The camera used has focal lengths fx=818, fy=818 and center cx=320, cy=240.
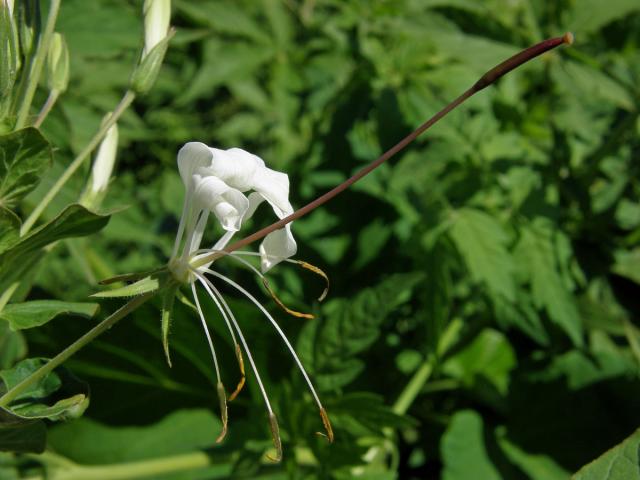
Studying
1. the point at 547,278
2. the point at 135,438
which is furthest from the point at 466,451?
the point at 135,438

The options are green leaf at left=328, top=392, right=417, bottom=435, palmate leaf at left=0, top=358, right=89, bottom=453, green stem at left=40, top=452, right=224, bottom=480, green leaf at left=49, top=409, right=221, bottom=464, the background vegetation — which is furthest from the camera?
green leaf at left=49, top=409, right=221, bottom=464

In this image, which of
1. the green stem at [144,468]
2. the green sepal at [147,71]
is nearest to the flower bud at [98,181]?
the green sepal at [147,71]

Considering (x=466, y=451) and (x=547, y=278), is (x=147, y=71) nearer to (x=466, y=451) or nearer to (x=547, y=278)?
(x=547, y=278)

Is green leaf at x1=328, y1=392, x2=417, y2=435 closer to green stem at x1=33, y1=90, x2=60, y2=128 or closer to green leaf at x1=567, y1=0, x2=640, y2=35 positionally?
green stem at x1=33, y1=90, x2=60, y2=128

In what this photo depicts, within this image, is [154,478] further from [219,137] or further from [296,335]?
[219,137]

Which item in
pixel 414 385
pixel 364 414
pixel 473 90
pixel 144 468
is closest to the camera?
pixel 473 90

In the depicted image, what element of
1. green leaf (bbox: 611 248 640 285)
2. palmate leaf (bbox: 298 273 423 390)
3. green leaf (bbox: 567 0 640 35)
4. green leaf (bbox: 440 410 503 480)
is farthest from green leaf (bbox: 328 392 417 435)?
green leaf (bbox: 567 0 640 35)
